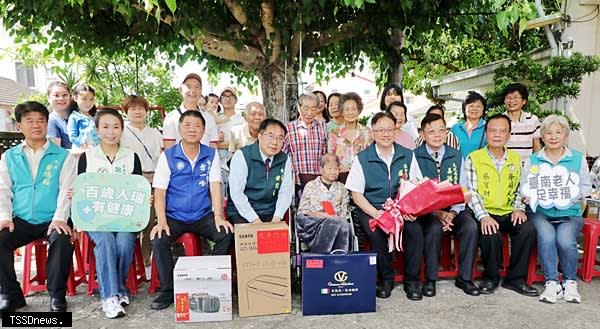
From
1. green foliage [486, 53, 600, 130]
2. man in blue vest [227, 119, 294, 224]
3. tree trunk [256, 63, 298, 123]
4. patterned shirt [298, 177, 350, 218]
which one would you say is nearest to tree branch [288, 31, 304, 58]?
tree trunk [256, 63, 298, 123]

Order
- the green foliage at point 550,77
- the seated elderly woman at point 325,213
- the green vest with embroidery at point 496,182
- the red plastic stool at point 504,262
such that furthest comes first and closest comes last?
the green foliage at point 550,77, the red plastic stool at point 504,262, the green vest with embroidery at point 496,182, the seated elderly woman at point 325,213

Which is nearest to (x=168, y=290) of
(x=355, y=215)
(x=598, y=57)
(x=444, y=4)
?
(x=355, y=215)

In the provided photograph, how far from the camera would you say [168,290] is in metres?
3.19

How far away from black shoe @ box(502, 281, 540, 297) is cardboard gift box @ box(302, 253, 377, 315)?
1.30 m

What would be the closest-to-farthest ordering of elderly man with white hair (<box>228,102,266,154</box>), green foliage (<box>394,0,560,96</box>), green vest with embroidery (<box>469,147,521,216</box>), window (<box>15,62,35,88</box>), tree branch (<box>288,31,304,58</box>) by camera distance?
green vest with embroidery (<box>469,147,521,216</box>) → elderly man with white hair (<box>228,102,266,154</box>) → tree branch (<box>288,31,304,58</box>) → green foliage (<box>394,0,560,96</box>) → window (<box>15,62,35,88</box>)

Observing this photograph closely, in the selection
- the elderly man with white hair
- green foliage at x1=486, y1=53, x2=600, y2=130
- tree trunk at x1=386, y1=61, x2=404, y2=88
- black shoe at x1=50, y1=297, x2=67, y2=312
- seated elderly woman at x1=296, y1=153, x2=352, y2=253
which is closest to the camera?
black shoe at x1=50, y1=297, x2=67, y2=312

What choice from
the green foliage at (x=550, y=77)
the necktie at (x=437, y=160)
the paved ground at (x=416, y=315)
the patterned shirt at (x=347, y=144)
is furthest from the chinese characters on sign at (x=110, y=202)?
the green foliage at (x=550, y=77)

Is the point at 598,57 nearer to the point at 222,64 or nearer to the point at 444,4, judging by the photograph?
the point at 444,4

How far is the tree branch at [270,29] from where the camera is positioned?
15.6 ft

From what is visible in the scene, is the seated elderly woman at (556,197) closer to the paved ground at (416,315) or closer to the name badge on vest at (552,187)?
the name badge on vest at (552,187)

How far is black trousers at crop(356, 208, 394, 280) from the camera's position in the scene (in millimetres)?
3385

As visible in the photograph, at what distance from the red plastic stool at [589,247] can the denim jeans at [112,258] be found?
3739mm

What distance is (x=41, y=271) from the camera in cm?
354

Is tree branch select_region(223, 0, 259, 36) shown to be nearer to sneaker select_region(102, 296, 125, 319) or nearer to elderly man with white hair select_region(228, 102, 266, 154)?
elderly man with white hair select_region(228, 102, 266, 154)
